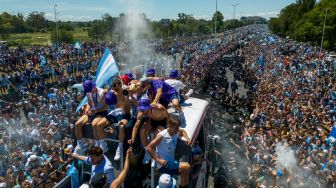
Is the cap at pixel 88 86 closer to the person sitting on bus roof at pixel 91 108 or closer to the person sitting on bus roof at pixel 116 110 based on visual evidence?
the person sitting on bus roof at pixel 91 108

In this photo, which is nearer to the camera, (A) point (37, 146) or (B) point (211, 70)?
(A) point (37, 146)

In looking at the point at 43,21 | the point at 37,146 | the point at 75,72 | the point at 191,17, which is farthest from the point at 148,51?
the point at 191,17

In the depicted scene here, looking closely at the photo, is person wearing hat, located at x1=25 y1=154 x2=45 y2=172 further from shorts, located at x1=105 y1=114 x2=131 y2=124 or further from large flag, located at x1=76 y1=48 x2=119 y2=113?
shorts, located at x1=105 y1=114 x2=131 y2=124

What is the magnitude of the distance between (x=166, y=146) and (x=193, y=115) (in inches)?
80.7

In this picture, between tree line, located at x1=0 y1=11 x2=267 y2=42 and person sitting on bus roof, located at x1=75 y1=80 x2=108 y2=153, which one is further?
tree line, located at x1=0 y1=11 x2=267 y2=42

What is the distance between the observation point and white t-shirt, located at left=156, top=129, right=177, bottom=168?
195 inches

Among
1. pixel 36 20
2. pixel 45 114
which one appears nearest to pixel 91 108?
pixel 45 114

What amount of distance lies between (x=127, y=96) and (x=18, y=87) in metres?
17.2

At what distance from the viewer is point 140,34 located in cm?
6688

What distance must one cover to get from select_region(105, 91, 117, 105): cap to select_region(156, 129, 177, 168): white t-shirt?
148cm

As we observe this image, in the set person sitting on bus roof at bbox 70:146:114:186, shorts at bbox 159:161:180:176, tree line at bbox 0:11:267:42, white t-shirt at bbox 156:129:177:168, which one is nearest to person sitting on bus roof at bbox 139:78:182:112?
white t-shirt at bbox 156:129:177:168

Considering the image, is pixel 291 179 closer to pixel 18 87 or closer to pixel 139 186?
pixel 139 186

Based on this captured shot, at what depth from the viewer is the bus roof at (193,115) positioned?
6168mm

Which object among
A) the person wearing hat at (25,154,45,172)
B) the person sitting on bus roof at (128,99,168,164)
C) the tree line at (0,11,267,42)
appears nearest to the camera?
the person sitting on bus roof at (128,99,168,164)
